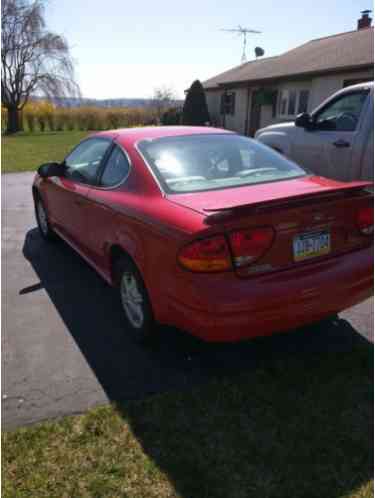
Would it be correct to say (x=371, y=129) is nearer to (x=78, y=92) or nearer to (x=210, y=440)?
(x=210, y=440)

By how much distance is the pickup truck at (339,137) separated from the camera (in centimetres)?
521

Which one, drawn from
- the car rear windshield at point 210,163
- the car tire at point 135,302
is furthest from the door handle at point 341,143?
the car tire at point 135,302

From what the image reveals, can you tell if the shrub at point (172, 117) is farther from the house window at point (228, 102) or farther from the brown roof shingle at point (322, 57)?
the brown roof shingle at point (322, 57)

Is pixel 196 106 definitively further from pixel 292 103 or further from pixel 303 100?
pixel 303 100

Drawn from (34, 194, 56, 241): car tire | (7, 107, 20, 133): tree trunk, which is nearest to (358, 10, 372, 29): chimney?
(34, 194, 56, 241): car tire

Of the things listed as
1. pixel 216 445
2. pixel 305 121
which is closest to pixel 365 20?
pixel 305 121

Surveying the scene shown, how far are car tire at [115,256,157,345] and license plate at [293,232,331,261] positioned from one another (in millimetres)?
1057

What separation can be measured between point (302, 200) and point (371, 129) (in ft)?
11.2

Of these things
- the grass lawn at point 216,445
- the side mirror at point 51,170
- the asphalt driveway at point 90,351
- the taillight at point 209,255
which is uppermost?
the side mirror at point 51,170

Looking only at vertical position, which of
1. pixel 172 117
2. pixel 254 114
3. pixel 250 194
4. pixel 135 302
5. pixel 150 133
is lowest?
pixel 135 302

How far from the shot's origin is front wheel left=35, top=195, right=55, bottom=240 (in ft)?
17.7

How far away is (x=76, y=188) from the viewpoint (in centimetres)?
399

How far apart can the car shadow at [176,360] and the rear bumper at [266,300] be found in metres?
0.45

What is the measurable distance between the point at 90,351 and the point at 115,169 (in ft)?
4.85
